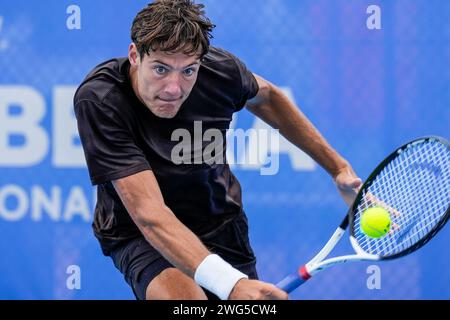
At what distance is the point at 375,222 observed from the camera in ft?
10.5

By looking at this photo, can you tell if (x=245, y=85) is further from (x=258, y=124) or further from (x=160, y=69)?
(x=258, y=124)

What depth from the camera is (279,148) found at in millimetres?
4496

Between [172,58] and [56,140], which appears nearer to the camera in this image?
[172,58]

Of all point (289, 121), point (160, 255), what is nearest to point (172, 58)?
point (160, 255)

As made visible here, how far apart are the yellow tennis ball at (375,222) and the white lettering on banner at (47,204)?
5.27ft

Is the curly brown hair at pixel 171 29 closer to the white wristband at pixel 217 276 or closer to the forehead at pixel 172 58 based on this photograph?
the forehead at pixel 172 58

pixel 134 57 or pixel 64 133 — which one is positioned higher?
pixel 134 57

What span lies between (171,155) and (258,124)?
47.7 inches

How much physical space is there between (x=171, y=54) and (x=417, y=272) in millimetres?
1836

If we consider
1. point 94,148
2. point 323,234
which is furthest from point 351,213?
point 323,234

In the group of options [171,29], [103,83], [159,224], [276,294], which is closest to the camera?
[276,294]

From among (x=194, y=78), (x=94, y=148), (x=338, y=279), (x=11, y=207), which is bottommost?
(x=338, y=279)

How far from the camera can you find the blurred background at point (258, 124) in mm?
4406

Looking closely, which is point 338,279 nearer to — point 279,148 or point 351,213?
point 279,148
